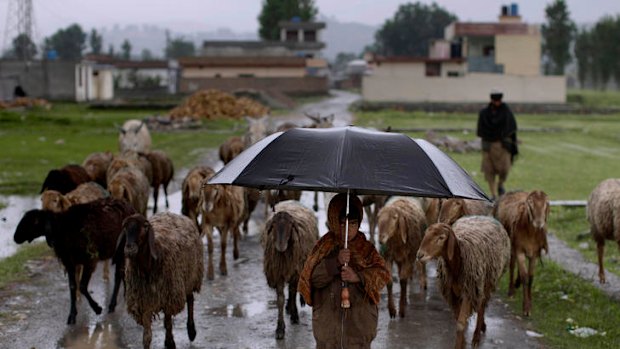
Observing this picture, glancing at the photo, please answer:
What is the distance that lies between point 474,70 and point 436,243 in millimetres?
61042

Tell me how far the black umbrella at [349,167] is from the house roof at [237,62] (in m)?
65.4

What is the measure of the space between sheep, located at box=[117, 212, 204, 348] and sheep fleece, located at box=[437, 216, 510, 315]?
256cm

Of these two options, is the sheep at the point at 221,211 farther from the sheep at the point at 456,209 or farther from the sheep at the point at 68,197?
the sheep at the point at 456,209

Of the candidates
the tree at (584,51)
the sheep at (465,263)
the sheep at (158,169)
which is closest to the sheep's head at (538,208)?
the sheep at (465,263)

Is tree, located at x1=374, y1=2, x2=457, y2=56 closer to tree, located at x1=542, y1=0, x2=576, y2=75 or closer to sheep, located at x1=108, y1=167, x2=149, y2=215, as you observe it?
tree, located at x1=542, y1=0, x2=576, y2=75

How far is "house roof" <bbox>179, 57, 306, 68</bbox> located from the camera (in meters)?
71.5

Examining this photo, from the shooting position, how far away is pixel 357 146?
642cm

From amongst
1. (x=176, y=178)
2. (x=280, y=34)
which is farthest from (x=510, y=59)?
(x=176, y=178)

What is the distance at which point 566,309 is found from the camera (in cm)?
1012

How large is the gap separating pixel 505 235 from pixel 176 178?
13898mm

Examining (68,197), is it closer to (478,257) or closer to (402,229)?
(402,229)

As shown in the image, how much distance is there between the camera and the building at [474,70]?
203ft

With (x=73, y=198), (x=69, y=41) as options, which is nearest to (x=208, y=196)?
(x=73, y=198)

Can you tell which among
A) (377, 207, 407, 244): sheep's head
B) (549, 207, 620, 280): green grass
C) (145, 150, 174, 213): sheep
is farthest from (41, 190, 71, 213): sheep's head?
(549, 207, 620, 280): green grass
